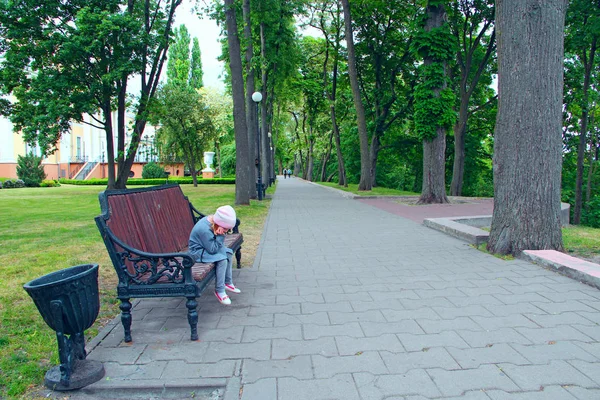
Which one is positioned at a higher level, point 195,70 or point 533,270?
point 195,70

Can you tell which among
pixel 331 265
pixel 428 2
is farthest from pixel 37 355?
pixel 428 2

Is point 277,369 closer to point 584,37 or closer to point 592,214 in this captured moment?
point 584,37

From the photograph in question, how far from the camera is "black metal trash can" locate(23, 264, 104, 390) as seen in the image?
2.89 m

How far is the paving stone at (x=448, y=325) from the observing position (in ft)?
12.7

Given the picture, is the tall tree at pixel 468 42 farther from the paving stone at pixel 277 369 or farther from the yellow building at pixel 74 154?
the yellow building at pixel 74 154

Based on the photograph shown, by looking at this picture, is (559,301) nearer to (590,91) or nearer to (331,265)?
(331,265)

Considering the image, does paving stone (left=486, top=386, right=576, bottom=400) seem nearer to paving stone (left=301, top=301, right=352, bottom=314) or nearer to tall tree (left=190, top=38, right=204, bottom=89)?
paving stone (left=301, top=301, right=352, bottom=314)

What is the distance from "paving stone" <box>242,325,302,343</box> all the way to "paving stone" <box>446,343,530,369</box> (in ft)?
4.15

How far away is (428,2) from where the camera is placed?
51.0 ft

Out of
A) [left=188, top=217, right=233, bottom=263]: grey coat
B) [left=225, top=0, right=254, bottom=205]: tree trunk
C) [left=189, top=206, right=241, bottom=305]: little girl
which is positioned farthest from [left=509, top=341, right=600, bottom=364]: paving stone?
[left=225, top=0, right=254, bottom=205]: tree trunk

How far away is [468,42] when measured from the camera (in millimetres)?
23688

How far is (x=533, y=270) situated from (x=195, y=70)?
67231 millimetres

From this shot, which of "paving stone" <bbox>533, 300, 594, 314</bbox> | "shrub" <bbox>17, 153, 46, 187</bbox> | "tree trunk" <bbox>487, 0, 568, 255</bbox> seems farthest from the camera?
"shrub" <bbox>17, 153, 46, 187</bbox>

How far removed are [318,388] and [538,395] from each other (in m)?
1.38
